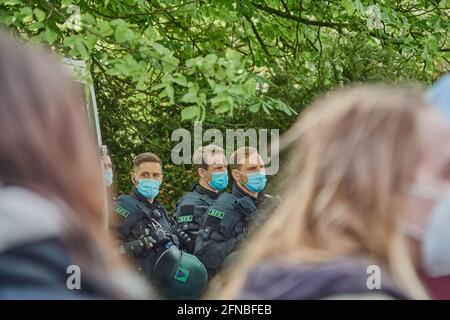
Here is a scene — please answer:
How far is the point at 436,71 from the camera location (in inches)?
246

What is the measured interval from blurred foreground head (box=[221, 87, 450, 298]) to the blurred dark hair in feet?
1.08

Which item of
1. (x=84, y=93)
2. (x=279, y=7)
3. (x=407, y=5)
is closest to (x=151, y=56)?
(x=84, y=93)

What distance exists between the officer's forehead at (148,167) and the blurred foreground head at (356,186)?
389cm

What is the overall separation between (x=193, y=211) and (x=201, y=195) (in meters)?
0.16

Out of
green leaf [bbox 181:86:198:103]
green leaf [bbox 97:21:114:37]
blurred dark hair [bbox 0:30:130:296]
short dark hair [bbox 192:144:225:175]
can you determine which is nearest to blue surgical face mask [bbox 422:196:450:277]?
blurred dark hair [bbox 0:30:130:296]

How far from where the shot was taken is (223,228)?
4828 millimetres

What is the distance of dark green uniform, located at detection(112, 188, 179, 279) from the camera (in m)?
4.67

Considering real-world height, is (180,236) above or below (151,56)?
below

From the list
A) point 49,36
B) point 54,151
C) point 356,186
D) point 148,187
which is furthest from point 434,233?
point 148,187

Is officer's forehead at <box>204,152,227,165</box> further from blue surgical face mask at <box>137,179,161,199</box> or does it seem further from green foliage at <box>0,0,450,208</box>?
blue surgical face mask at <box>137,179,161,199</box>

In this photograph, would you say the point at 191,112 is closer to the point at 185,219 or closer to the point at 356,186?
the point at 185,219

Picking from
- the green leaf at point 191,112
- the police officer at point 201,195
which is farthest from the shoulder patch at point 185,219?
the green leaf at point 191,112

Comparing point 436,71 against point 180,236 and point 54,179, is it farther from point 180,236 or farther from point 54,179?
point 54,179
